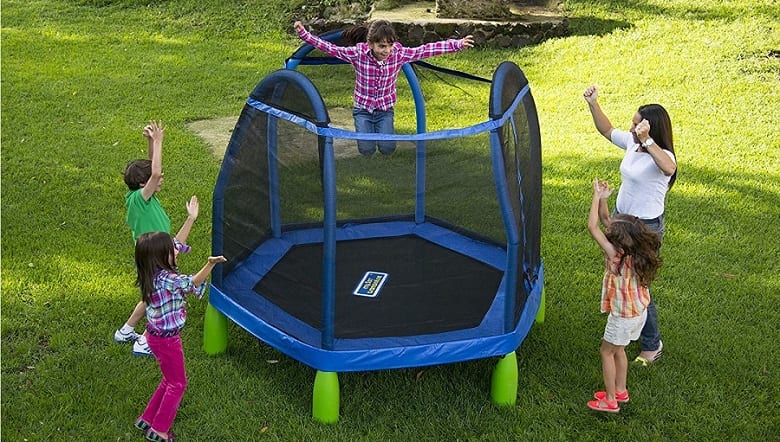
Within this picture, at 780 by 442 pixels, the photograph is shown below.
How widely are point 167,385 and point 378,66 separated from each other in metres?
2.53

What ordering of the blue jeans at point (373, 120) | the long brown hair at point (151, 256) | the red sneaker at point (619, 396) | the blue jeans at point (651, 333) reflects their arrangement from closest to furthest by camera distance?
the long brown hair at point (151, 256) → the red sneaker at point (619, 396) → the blue jeans at point (651, 333) → the blue jeans at point (373, 120)

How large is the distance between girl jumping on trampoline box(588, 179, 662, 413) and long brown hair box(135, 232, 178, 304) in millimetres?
1898

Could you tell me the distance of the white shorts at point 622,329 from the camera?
13.8 ft

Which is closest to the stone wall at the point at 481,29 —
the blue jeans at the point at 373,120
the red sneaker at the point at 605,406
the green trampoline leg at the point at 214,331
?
the blue jeans at the point at 373,120

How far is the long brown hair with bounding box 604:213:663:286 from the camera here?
407 centimetres

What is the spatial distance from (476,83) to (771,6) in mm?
7299

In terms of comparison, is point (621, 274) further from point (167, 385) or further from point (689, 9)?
point (689, 9)

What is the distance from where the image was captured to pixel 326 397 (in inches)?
167

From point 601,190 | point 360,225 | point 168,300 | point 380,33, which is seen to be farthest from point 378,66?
point 168,300

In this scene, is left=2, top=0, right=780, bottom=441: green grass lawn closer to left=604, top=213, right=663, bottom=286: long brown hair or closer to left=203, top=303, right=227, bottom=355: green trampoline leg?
left=203, top=303, right=227, bottom=355: green trampoline leg

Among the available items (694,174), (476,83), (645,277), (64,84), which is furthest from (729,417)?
(64,84)

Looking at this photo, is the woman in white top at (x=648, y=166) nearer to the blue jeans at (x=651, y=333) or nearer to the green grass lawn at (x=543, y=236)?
the blue jeans at (x=651, y=333)

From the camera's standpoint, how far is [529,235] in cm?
482

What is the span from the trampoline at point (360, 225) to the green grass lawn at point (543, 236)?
0.93 feet
